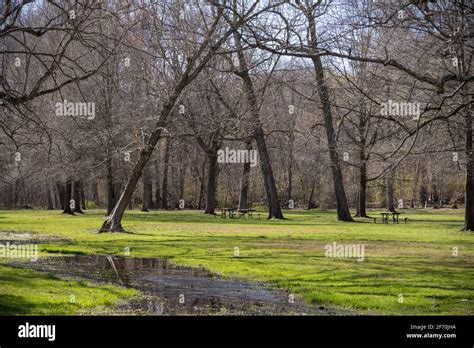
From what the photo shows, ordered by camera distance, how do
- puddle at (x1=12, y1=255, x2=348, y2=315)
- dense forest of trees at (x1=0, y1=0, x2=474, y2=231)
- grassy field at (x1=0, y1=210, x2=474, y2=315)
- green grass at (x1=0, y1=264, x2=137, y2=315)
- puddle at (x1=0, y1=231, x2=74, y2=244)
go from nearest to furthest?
green grass at (x1=0, y1=264, x2=137, y2=315) → puddle at (x1=12, y1=255, x2=348, y2=315) → grassy field at (x1=0, y1=210, x2=474, y2=315) → dense forest of trees at (x1=0, y1=0, x2=474, y2=231) → puddle at (x1=0, y1=231, x2=74, y2=244)

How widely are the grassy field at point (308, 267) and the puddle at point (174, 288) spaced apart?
54 centimetres

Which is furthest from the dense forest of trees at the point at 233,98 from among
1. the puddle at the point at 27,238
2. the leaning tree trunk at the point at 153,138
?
the puddle at the point at 27,238

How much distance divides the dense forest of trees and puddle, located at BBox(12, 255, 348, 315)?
317 centimetres

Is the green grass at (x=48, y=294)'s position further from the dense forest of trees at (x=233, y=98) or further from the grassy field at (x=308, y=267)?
the dense forest of trees at (x=233, y=98)

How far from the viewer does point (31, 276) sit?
1359cm

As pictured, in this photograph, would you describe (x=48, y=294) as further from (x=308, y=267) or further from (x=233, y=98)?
(x=233, y=98)

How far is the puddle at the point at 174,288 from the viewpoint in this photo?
10.8 m

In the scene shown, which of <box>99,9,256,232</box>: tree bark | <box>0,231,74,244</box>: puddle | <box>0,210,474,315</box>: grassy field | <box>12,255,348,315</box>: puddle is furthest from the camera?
<box>99,9,256,232</box>: tree bark

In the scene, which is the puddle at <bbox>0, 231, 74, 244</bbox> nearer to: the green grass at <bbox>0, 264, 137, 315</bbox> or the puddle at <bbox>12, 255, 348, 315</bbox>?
the puddle at <bbox>12, 255, 348, 315</bbox>

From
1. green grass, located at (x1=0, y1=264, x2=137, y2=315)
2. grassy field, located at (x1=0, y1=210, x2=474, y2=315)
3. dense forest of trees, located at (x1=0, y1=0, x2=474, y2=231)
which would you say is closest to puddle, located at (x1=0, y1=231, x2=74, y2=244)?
grassy field, located at (x1=0, y1=210, x2=474, y2=315)

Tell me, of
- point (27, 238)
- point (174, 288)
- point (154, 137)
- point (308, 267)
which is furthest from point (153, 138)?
point (174, 288)

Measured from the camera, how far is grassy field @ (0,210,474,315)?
11.1 m

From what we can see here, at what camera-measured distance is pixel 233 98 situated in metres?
39.8
